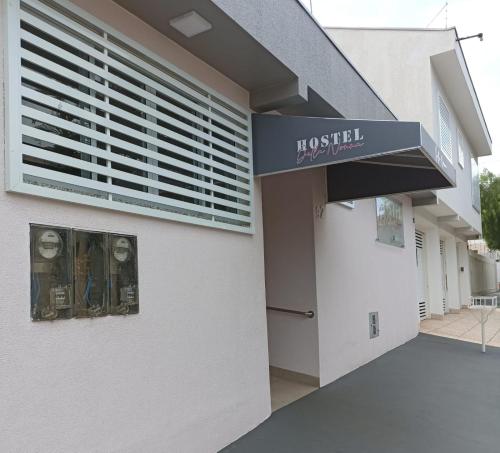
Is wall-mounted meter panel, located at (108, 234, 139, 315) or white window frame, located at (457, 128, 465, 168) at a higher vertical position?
white window frame, located at (457, 128, 465, 168)

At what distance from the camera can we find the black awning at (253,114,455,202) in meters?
4.26

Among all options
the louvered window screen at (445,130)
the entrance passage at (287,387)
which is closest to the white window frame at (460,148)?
the louvered window screen at (445,130)

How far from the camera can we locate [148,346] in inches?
142

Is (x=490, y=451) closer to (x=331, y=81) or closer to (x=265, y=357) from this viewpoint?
(x=265, y=357)

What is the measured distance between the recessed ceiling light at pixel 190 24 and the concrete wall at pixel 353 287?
10.8 feet

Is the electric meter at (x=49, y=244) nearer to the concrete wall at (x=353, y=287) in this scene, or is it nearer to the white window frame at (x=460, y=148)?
the concrete wall at (x=353, y=287)

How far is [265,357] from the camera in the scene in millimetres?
5086

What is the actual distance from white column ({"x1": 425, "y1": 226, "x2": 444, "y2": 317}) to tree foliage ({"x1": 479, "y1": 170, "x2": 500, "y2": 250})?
14432 mm

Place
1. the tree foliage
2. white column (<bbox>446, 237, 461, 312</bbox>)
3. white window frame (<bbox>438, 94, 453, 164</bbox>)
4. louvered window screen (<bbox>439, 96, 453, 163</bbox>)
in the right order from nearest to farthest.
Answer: white window frame (<bbox>438, 94, 453, 164</bbox>) < louvered window screen (<bbox>439, 96, 453, 163</bbox>) < white column (<bbox>446, 237, 461, 312</bbox>) < the tree foliage

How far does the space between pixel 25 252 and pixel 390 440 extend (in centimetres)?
389

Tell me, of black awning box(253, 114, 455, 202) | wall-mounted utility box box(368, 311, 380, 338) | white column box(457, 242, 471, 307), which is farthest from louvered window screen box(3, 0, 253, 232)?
white column box(457, 242, 471, 307)

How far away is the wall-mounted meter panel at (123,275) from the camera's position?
11.0ft

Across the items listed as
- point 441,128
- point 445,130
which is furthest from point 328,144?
point 445,130

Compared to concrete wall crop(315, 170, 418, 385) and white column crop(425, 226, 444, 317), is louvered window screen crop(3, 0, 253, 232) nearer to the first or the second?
concrete wall crop(315, 170, 418, 385)
